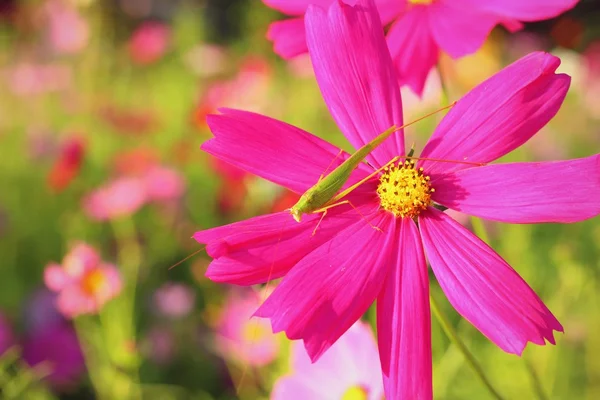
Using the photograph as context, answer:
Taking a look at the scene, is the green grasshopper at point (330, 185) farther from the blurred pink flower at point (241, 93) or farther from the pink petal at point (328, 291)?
the blurred pink flower at point (241, 93)

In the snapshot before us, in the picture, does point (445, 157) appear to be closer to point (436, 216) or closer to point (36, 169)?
point (436, 216)

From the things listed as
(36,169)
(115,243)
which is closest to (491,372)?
(115,243)

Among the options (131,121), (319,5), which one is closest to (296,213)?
(319,5)

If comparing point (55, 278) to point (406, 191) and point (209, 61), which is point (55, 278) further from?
point (209, 61)

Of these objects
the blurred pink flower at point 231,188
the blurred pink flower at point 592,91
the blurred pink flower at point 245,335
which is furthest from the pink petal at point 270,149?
the blurred pink flower at point 592,91

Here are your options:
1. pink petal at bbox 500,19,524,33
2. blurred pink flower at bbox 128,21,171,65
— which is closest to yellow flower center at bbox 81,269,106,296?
pink petal at bbox 500,19,524,33

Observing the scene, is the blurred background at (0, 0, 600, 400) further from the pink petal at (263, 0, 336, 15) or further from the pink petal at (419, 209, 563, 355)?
the pink petal at (263, 0, 336, 15)

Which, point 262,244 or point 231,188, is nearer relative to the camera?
point 262,244
